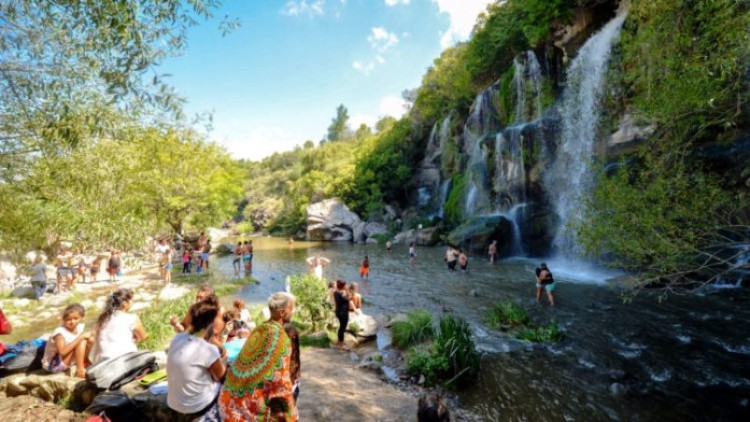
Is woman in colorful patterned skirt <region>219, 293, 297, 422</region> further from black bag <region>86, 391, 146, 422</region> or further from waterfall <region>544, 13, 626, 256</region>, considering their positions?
waterfall <region>544, 13, 626, 256</region>

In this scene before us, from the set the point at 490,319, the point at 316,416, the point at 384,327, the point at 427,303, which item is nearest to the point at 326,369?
the point at 316,416

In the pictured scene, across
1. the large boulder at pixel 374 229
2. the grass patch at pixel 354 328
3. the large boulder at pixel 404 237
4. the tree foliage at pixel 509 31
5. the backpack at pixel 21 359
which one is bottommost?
the grass patch at pixel 354 328

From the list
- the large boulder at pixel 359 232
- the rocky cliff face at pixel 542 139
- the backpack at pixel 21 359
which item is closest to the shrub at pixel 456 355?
the backpack at pixel 21 359

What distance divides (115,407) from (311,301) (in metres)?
6.78

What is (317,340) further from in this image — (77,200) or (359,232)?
(359,232)

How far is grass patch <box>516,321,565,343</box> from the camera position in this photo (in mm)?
9258

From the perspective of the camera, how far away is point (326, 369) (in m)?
7.52

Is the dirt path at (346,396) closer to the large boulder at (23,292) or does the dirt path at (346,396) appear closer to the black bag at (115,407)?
the black bag at (115,407)

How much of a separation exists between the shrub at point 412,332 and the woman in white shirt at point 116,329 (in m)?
5.87

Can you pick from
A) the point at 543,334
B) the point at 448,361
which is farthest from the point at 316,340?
the point at 543,334

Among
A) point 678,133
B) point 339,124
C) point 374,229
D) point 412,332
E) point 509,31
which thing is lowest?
point 412,332

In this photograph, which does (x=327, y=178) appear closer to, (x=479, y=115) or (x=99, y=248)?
(x=479, y=115)

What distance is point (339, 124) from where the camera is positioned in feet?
343

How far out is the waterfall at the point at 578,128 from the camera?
19859 millimetres
